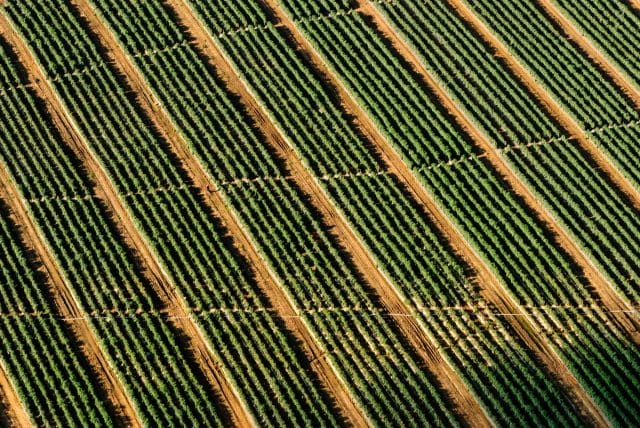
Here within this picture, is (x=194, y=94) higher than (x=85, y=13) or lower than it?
lower

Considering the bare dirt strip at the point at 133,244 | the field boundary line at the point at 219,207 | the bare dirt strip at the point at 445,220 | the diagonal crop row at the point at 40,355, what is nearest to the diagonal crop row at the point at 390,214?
the bare dirt strip at the point at 445,220

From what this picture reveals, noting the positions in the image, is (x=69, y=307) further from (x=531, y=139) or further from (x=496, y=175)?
(x=531, y=139)

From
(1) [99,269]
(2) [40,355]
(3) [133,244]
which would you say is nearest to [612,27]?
(3) [133,244]

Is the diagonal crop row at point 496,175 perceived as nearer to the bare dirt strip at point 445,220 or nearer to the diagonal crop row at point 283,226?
the bare dirt strip at point 445,220

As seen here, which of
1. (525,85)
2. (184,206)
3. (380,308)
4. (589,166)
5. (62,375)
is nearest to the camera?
(62,375)

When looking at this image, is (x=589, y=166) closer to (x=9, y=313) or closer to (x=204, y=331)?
(x=204, y=331)

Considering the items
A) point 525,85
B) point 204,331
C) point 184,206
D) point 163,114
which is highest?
point 163,114

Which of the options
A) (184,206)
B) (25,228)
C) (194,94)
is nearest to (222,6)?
(194,94)
